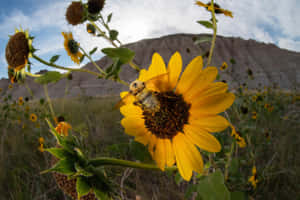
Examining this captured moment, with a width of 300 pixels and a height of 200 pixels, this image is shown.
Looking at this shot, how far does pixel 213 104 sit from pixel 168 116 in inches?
5.7

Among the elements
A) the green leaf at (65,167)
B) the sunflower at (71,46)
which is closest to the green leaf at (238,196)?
the green leaf at (65,167)

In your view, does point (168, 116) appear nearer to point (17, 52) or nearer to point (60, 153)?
point (60, 153)

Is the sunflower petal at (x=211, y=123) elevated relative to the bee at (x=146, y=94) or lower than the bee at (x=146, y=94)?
lower

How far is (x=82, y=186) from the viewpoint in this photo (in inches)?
15.8

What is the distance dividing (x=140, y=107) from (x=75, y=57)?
3.87ft

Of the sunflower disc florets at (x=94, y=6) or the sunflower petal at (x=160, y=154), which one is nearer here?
the sunflower petal at (x=160, y=154)

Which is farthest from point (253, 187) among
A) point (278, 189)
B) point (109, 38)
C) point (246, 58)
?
point (246, 58)

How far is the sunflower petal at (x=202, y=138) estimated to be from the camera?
0.41 m

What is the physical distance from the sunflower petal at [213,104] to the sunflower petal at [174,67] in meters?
0.09

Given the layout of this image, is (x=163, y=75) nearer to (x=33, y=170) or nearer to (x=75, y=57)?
(x=75, y=57)

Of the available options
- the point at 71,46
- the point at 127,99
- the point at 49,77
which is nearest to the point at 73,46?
the point at 71,46

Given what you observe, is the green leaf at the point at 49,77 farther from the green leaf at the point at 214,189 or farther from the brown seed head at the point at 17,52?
the green leaf at the point at 214,189

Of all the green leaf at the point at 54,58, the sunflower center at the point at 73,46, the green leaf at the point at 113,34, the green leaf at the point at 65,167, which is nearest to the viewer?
the green leaf at the point at 65,167

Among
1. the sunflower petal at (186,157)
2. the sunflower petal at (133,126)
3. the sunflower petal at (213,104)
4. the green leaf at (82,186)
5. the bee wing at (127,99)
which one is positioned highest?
the bee wing at (127,99)
